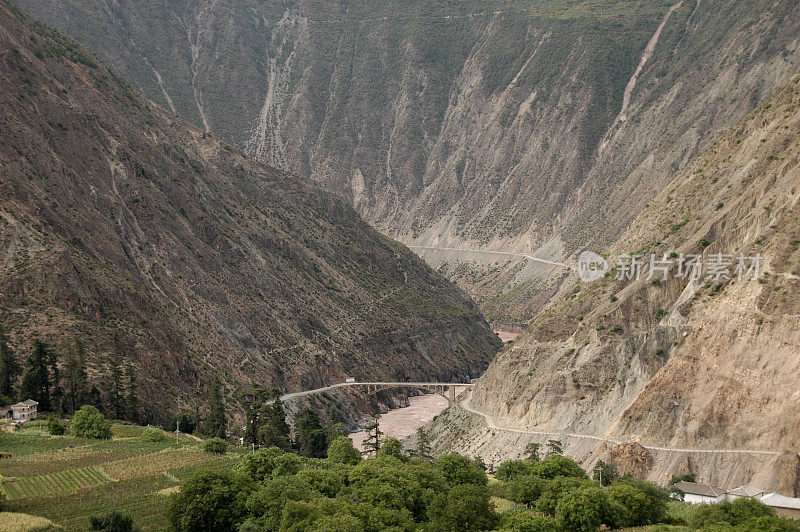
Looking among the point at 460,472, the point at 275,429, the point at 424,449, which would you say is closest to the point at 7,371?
the point at 275,429

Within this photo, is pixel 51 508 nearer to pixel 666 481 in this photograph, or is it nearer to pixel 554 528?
pixel 554 528

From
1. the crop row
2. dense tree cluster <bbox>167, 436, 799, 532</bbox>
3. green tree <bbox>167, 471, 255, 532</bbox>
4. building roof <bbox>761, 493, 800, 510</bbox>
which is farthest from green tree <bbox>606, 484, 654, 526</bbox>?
the crop row

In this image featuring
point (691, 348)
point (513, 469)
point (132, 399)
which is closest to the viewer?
point (513, 469)

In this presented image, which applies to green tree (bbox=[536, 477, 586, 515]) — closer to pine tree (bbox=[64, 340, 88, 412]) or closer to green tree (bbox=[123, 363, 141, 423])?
green tree (bbox=[123, 363, 141, 423])

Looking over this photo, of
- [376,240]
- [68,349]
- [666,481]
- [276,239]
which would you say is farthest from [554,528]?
[376,240]

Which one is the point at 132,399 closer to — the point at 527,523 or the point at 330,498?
the point at 330,498
